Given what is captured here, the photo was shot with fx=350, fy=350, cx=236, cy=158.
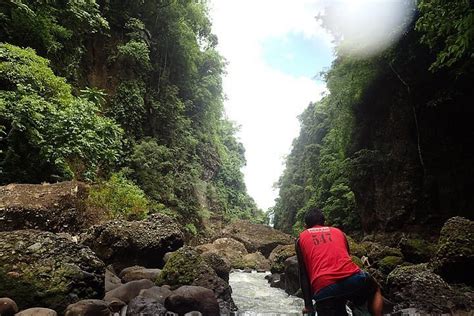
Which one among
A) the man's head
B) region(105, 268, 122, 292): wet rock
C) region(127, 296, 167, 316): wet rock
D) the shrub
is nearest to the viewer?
the man's head

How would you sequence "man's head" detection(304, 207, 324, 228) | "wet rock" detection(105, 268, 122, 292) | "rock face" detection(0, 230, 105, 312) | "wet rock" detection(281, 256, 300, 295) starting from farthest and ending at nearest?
"wet rock" detection(281, 256, 300, 295) → "wet rock" detection(105, 268, 122, 292) → "rock face" detection(0, 230, 105, 312) → "man's head" detection(304, 207, 324, 228)

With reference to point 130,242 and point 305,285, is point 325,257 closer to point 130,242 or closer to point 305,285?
point 305,285

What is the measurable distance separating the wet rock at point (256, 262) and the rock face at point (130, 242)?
887 cm

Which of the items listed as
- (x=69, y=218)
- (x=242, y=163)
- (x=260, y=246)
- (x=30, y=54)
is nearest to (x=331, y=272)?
(x=69, y=218)

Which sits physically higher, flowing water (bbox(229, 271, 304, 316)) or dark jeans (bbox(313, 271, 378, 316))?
dark jeans (bbox(313, 271, 378, 316))

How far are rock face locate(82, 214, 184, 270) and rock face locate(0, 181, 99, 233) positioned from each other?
67 cm

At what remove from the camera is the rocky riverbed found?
205 inches

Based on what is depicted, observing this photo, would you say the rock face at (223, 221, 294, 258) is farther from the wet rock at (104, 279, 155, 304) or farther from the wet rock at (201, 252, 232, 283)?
the wet rock at (104, 279, 155, 304)

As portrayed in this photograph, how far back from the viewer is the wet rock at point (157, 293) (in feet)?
19.5

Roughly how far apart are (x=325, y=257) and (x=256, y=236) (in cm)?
2038

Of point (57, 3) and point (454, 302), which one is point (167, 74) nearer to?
point (57, 3)

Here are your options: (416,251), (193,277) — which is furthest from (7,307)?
(416,251)

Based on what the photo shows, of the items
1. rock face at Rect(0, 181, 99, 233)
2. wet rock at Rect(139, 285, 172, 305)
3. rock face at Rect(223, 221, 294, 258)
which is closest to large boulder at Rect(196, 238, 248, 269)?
rock face at Rect(223, 221, 294, 258)

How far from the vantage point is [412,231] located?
12.6m
